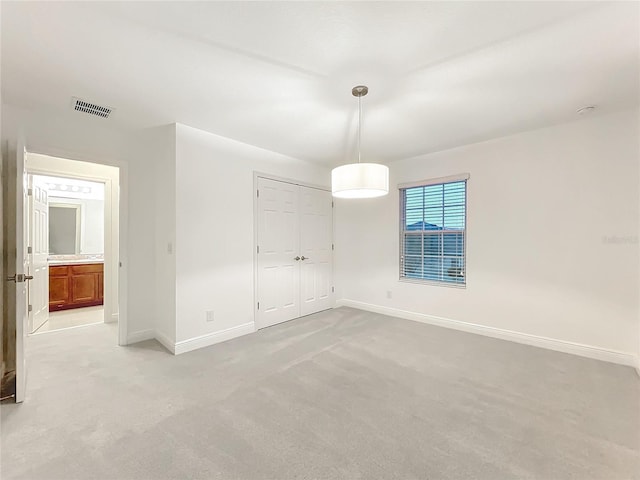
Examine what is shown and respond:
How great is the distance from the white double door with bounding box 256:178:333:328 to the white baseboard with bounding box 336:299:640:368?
1.16 m

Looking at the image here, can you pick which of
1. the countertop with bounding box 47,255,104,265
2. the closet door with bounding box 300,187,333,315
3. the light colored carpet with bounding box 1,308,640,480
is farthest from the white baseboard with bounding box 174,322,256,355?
the countertop with bounding box 47,255,104,265

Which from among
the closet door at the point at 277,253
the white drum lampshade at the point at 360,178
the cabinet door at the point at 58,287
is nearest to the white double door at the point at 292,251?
the closet door at the point at 277,253

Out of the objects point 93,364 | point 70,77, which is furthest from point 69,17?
point 93,364

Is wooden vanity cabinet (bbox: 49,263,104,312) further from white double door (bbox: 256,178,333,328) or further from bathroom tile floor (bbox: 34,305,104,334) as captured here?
white double door (bbox: 256,178,333,328)

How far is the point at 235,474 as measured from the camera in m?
1.47

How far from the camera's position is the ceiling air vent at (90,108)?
8.39ft

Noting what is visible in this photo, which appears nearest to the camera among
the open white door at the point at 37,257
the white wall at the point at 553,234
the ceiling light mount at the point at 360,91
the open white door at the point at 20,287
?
the open white door at the point at 20,287

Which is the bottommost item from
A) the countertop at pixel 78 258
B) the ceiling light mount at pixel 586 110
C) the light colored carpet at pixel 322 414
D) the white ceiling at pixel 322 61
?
the light colored carpet at pixel 322 414

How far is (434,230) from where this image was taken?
4125 millimetres

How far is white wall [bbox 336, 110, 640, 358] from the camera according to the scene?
279 centimetres

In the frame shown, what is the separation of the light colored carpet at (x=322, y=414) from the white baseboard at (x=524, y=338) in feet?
0.47

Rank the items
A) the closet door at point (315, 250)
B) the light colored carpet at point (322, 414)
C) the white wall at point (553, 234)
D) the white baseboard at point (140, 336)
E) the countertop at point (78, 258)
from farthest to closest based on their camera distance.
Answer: the countertop at point (78, 258), the closet door at point (315, 250), the white baseboard at point (140, 336), the white wall at point (553, 234), the light colored carpet at point (322, 414)

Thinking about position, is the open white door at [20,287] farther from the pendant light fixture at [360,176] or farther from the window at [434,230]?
the window at [434,230]

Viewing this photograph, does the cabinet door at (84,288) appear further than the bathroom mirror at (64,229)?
No
